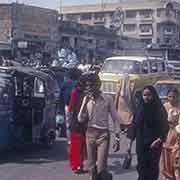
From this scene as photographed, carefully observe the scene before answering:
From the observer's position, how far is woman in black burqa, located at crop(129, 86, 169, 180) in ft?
23.9

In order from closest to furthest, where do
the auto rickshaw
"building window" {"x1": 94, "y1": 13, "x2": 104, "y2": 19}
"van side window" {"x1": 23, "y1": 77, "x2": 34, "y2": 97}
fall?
the auto rickshaw → "van side window" {"x1": 23, "y1": 77, "x2": 34, "y2": 97} → "building window" {"x1": 94, "y1": 13, "x2": 104, "y2": 19}

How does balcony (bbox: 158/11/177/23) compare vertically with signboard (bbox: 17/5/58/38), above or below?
above

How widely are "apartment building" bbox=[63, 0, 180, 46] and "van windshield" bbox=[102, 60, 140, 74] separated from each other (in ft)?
220

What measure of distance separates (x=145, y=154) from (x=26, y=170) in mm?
3080

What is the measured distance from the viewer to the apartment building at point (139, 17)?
96775 millimetres

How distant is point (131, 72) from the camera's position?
72.6ft

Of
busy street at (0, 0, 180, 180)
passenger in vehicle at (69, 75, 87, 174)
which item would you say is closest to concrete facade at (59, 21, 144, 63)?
busy street at (0, 0, 180, 180)

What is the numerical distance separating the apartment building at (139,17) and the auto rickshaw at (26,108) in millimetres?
77832

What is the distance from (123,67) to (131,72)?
47cm

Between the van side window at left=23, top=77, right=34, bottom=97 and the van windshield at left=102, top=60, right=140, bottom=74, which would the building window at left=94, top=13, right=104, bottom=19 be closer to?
the van windshield at left=102, top=60, right=140, bottom=74

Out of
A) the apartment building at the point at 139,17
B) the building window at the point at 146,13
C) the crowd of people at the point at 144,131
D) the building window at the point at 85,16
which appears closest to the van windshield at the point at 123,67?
the crowd of people at the point at 144,131

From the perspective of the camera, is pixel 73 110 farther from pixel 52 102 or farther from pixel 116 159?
pixel 52 102

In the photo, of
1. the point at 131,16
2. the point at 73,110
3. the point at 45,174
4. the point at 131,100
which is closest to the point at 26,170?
the point at 45,174

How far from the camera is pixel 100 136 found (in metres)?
7.68
